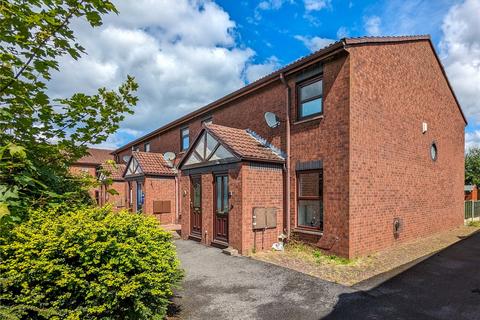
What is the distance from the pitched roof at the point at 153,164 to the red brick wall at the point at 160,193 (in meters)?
0.35

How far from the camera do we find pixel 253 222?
9.05 meters

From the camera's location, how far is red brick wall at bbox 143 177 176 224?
15.9 m

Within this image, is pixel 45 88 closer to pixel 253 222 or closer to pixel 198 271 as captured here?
pixel 198 271

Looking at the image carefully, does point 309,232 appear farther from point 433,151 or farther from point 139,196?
point 139,196

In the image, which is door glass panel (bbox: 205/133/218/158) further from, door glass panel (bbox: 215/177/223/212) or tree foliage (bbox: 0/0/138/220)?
tree foliage (bbox: 0/0/138/220)

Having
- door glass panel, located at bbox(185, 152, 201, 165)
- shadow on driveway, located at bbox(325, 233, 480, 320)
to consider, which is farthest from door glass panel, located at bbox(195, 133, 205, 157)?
shadow on driveway, located at bbox(325, 233, 480, 320)

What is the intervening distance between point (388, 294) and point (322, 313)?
175 centimetres

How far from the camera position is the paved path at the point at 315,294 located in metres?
4.93

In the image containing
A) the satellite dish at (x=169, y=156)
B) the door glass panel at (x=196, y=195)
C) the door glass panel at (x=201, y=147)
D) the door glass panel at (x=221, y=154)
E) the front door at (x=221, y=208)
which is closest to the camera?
the door glass panel at (x=221, y=154)

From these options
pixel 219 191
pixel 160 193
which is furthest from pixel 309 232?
pixel 160 193

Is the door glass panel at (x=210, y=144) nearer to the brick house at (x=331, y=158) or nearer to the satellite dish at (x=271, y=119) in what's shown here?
the brick house at (x=331, y=158)

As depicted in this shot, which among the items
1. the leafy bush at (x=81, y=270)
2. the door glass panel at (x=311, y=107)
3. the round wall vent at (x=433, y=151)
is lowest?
the leafy bush at (x=81, y=270)

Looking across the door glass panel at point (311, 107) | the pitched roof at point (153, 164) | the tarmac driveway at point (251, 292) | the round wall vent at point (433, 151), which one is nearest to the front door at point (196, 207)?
the tarmac driveway at point (251, 292)

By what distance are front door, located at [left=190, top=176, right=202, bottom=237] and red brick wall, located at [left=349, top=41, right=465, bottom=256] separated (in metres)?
5.64
